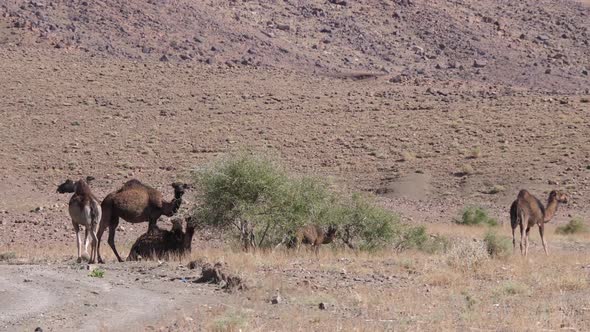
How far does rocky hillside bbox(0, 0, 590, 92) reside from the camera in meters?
61.1

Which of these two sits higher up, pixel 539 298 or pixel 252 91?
pixel 252 91

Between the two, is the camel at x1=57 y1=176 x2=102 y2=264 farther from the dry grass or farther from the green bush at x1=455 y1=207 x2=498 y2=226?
the green bush at x1=455 y1=207 x2=498 y2=226

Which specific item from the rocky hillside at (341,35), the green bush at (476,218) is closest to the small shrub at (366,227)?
the green bush at (476,218)

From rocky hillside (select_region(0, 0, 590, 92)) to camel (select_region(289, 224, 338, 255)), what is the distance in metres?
36.2

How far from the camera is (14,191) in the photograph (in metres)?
40.0

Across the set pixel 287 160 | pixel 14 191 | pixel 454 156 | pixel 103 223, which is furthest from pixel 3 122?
pixel 103 223

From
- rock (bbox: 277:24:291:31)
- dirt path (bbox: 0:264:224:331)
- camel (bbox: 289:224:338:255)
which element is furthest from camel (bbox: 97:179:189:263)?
rock (bbox: 277:24:291:31)

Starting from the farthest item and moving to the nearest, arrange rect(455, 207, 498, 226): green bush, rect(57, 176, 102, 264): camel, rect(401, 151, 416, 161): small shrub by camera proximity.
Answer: rect(401, 151, 416, 161): small shrub → rect(455, 207, 498, 226): green bush → rect(57, 176, 102, 264): camel

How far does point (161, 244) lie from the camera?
815 inches

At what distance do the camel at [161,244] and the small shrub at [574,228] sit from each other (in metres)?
17.6

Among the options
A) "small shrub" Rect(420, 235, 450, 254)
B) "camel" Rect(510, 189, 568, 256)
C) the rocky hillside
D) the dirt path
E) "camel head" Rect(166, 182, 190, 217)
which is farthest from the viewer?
the rocky hillside

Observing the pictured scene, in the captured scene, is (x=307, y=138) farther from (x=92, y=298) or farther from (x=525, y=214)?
(x=92, y=298)

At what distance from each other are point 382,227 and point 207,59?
36.5m

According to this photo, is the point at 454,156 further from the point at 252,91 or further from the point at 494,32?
the point at 494,32
